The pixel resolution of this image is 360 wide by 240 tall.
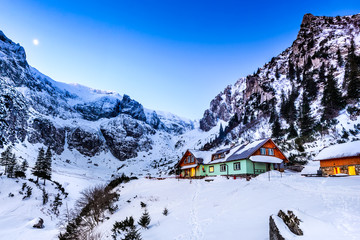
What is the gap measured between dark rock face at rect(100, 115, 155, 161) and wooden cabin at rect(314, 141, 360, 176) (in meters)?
112

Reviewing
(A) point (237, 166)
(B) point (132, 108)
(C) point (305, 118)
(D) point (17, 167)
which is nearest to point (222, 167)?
(A) point (237, 166)

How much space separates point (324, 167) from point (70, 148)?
388 ft

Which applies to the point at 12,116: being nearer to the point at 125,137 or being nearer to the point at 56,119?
the point at 56,119

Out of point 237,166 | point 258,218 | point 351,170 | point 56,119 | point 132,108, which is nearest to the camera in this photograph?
point 258,218

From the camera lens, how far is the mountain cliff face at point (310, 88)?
61531 mm

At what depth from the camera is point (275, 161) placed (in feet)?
114

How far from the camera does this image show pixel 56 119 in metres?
124

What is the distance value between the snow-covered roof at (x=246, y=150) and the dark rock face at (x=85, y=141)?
102 metres

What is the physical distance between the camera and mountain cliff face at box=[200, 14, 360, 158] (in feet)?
202

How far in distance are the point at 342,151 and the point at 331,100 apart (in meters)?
43.9

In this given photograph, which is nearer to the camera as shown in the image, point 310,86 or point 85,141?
point 310,86

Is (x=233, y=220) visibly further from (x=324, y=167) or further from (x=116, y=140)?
(x=116, y=140)

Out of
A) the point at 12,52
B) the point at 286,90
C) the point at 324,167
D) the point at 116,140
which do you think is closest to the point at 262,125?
the point at 286,90

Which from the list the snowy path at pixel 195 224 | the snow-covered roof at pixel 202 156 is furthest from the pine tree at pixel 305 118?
the snowy path at pixel 195 224
